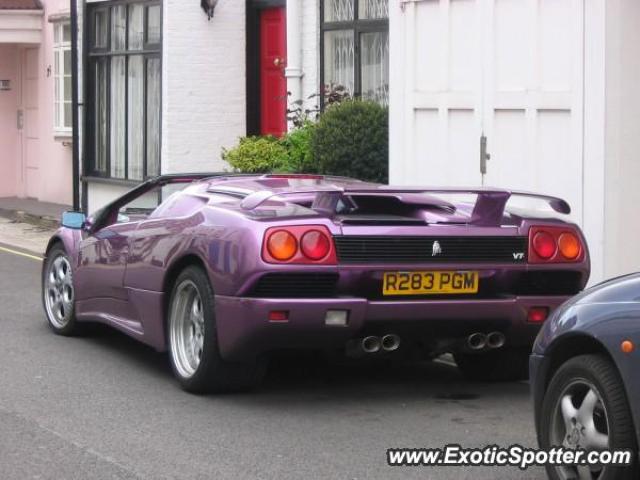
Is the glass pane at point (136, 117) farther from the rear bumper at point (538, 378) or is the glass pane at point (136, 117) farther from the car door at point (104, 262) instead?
the rear bumper at point (538, 378)

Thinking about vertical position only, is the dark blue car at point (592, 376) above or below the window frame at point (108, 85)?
below

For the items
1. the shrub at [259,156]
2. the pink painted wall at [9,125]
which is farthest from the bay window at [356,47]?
the pink painted wall at [9,125]

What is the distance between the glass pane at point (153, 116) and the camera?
18.9 m

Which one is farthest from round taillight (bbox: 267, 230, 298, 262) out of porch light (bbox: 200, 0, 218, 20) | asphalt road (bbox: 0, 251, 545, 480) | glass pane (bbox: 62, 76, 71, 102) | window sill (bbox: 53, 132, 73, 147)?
glass pane (bbox: 62, 76, 71, 102)

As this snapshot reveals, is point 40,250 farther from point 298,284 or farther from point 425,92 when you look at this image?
point 298,284

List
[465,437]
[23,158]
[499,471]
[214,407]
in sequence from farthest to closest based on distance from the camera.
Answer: [23,158]
[214,407]
[465,437]
[499,471]

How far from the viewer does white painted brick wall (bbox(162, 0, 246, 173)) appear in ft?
58.3

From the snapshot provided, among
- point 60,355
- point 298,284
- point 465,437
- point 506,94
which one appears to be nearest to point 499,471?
point 465,437

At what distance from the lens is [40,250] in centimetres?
1686

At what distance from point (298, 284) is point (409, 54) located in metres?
5.53

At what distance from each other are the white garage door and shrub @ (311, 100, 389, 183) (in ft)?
3.48

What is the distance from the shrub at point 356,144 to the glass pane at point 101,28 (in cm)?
704

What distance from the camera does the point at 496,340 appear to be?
790 cm

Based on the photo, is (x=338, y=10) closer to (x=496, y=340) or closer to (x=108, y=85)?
(x=108, y=85)
